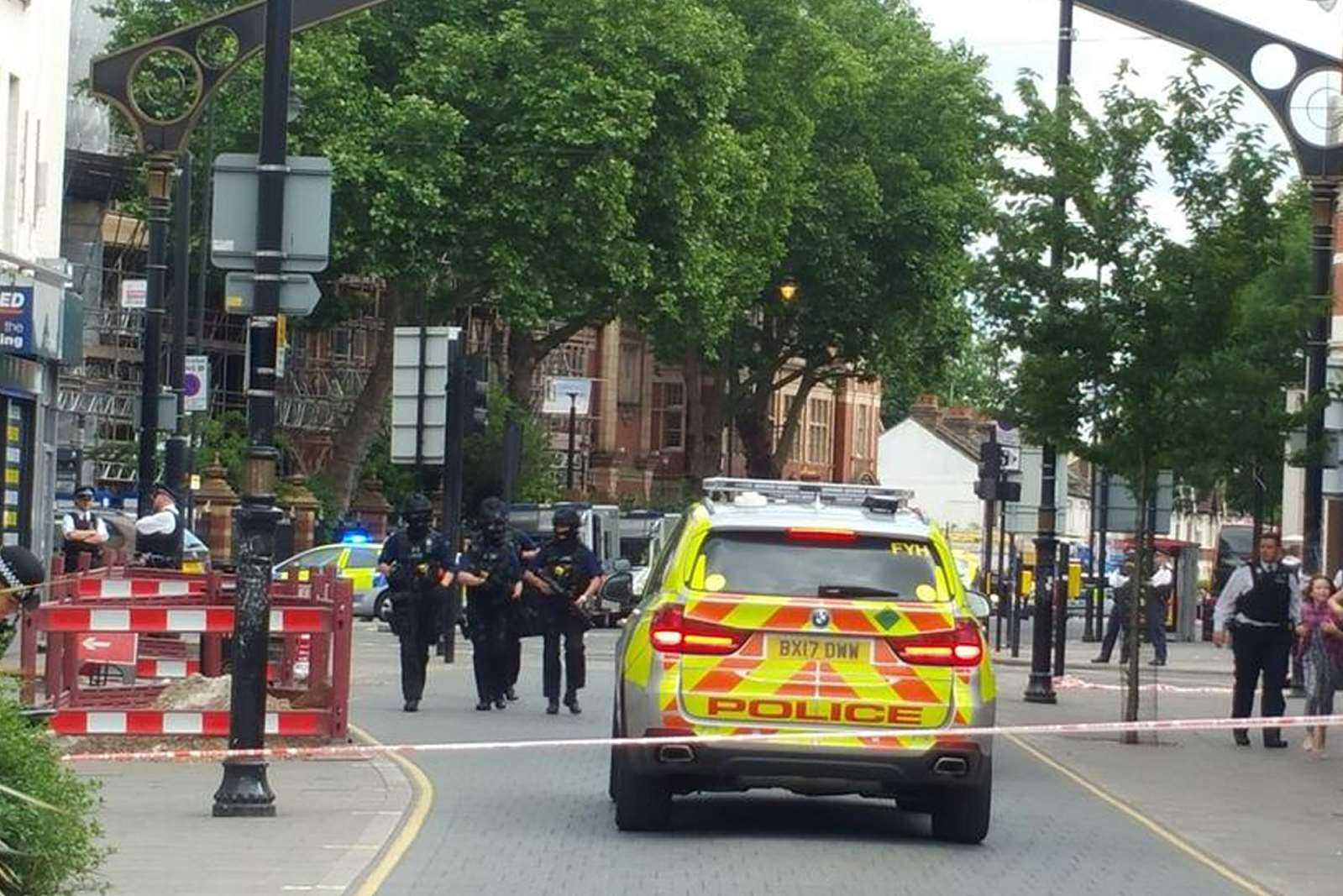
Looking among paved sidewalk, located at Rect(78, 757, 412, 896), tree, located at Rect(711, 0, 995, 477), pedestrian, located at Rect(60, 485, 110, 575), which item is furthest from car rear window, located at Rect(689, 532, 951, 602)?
tree, located at Rect(711, 0, 995, 477)

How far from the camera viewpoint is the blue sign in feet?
113

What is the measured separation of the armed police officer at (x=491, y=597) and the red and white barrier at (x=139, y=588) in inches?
156

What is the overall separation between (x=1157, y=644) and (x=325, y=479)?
31.0 meters

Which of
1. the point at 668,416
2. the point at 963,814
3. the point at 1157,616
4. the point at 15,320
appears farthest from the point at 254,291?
the point at 668,416

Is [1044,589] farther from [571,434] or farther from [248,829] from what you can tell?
[571,434]

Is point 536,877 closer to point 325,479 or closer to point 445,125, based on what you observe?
point 445,125

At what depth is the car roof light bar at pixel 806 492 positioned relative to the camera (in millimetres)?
16875

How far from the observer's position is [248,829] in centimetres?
1542

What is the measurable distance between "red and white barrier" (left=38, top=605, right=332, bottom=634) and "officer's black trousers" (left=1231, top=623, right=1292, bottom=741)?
9131 millimetres

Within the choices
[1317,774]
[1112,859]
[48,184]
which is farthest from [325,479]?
[1112,859]

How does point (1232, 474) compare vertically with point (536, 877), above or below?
above

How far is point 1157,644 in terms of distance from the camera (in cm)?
3922

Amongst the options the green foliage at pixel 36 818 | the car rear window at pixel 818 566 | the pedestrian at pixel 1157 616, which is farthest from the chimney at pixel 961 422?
the green foliage at pixel 36 818

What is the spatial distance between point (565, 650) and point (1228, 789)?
6.52 m
